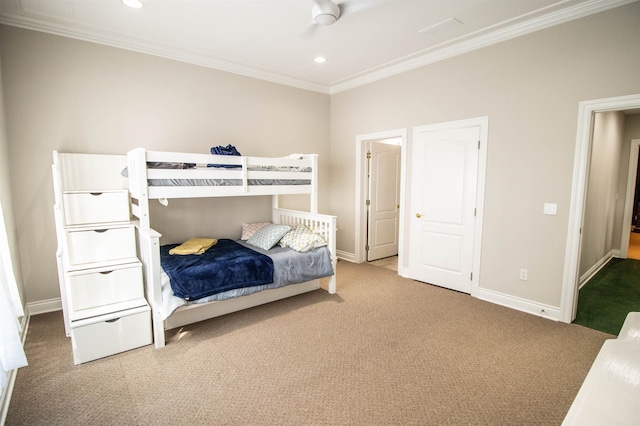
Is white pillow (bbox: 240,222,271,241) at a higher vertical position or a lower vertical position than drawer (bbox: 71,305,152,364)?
higher

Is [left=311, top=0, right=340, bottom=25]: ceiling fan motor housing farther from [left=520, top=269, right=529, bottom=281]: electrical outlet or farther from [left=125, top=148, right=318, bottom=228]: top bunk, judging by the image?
[left=520, top=269, right=529, bottom=281]: electrical outlet

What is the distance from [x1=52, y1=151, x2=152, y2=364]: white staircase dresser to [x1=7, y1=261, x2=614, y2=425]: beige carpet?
0.16 meters

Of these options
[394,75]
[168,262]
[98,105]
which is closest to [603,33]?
[394,75]

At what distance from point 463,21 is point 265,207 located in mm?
3088

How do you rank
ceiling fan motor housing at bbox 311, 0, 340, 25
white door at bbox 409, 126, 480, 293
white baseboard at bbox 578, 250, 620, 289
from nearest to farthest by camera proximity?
ceiling fan motor housing at bbox 311, 0, 340, 25 < white door at bbox 409, 126, 480, 293 < white baseboard at bbox 578, 250, 620, 289

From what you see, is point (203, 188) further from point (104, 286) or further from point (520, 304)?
point (520, 304)

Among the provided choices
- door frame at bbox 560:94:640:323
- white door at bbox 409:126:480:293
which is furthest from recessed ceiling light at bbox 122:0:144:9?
door frame at bbox 560:94:640:323

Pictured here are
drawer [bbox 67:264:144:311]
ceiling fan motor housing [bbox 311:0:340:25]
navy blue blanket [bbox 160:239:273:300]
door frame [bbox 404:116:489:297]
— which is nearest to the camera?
drawer [bbox 67:264:144:311]

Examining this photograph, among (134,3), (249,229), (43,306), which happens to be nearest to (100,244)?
(43,306)

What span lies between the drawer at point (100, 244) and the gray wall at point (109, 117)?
850 mm

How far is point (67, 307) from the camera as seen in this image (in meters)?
2.49

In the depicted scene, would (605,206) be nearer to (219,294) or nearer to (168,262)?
(219,294)

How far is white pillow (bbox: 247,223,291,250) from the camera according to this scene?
3.43 meters

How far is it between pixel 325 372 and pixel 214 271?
125 cm
